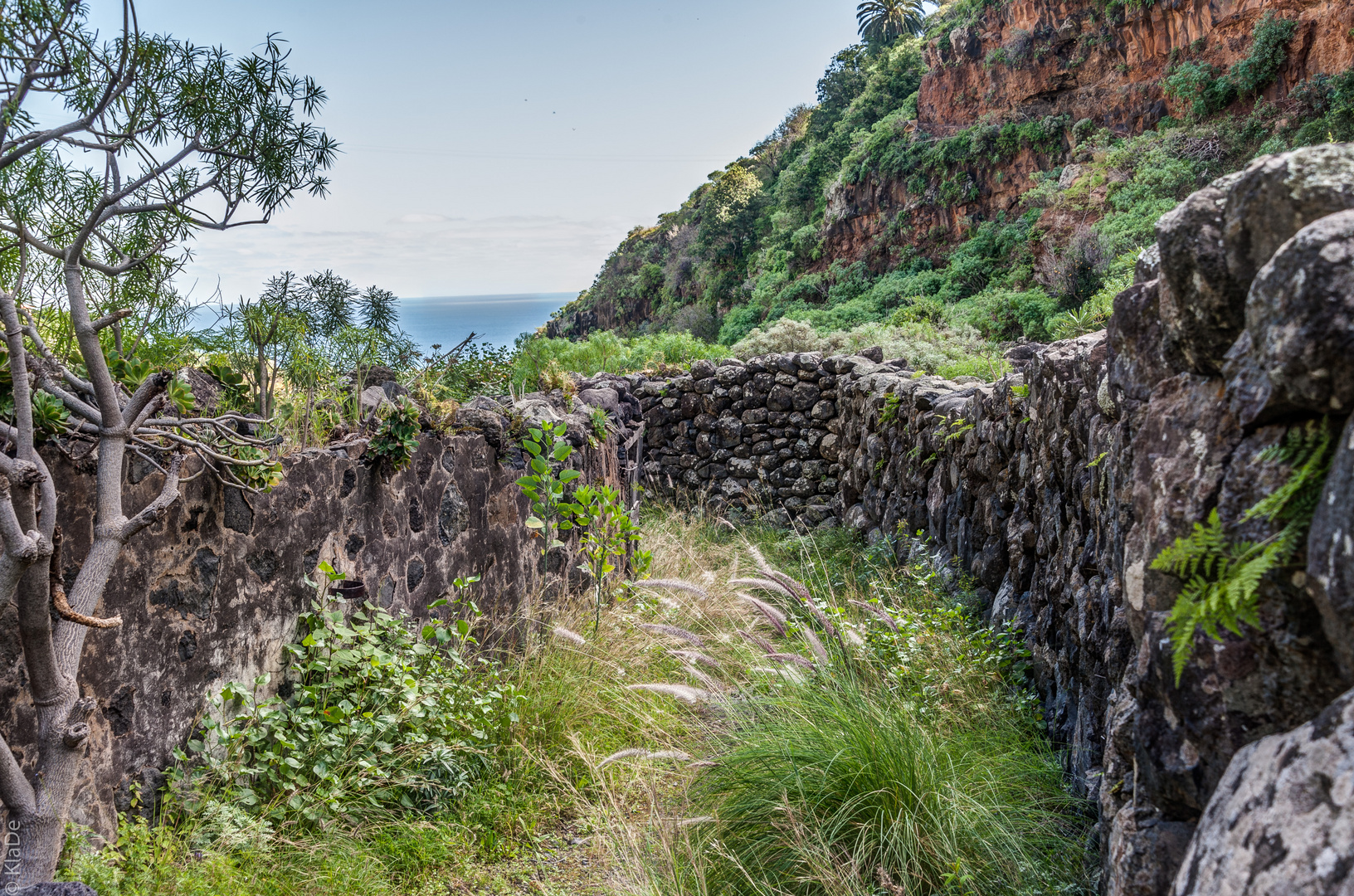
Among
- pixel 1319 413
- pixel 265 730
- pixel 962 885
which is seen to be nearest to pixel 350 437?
pixel 265 730

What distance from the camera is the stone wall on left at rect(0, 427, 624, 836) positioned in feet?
8.14

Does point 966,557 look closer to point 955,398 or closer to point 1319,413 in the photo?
point 955,398

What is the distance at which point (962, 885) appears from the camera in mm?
2275

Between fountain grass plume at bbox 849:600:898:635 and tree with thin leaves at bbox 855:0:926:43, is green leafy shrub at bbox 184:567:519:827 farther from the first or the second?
tree with thin leaves at bbox 855:0:926:43

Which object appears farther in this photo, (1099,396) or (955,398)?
(955,398)

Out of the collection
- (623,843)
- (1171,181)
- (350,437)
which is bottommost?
(623,843)

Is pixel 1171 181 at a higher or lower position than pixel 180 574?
higher

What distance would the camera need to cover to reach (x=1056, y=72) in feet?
80.0

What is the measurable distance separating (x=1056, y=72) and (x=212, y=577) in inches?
1119

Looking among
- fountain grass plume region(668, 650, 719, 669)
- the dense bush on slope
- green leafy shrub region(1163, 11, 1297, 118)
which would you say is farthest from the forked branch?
green leafy shrub region(1163, 11, 1297, 118)

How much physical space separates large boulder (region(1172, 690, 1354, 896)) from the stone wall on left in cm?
296

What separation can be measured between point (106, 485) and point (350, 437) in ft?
4.79

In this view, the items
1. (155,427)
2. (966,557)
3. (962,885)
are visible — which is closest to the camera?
(962,885)

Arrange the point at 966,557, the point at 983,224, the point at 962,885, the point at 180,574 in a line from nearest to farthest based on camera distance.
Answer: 1. the point at 962,885
2. the point at 180,574
3. the point at 966,557
4. the point at 983,224
